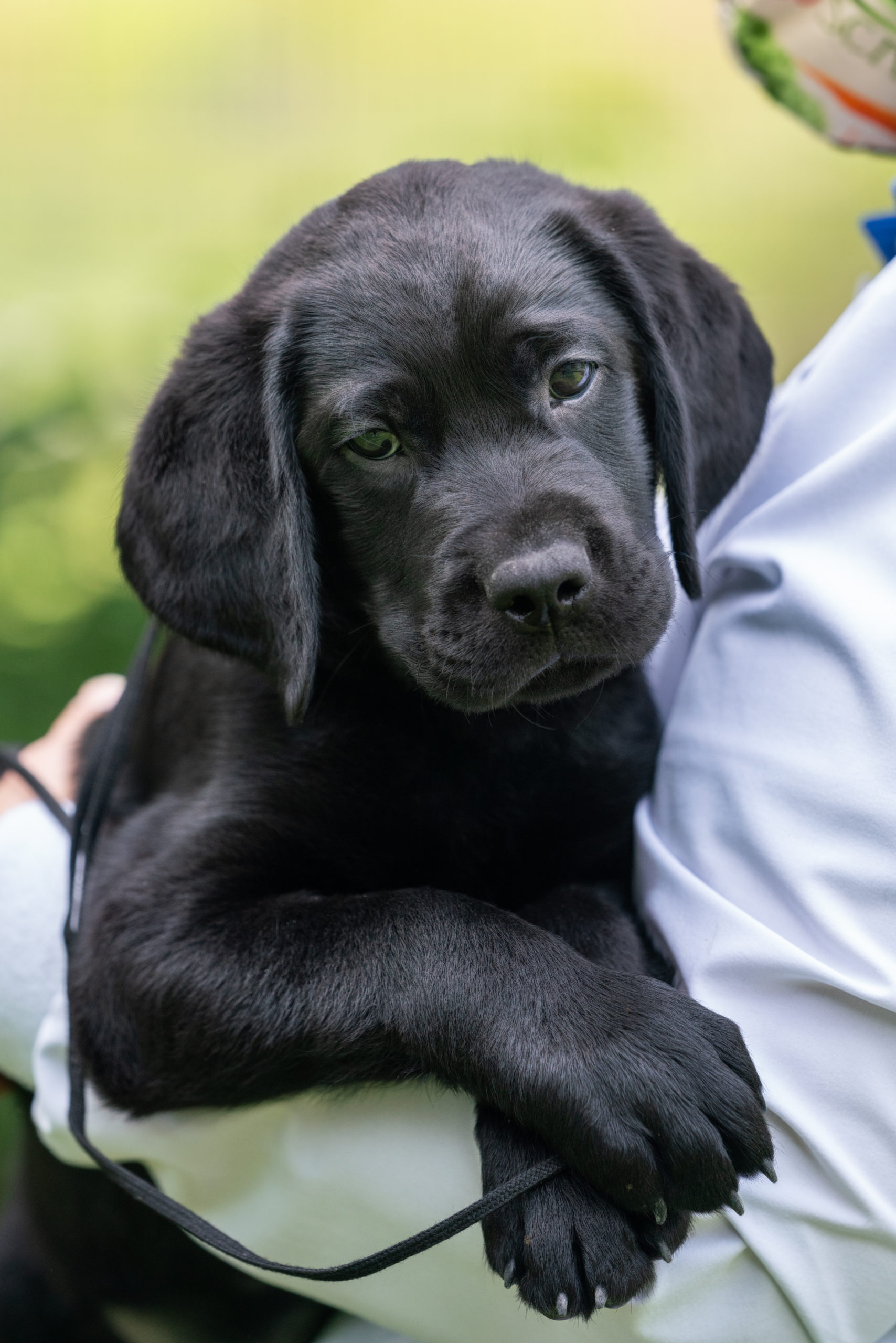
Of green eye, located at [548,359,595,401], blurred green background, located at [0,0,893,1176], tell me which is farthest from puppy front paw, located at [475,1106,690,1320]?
blurred green background, located at [0,0,893,1176]

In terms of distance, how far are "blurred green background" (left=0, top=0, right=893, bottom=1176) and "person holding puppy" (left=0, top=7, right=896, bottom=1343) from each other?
2508 mm

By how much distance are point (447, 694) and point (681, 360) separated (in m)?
0.57

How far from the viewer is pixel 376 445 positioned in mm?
1406

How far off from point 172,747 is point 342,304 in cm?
72

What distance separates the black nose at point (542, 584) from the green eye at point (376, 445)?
0.27m

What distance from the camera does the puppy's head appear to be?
50.7 inches

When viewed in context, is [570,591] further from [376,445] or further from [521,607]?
[376,445]

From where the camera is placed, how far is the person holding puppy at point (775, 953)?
A: 1.05m

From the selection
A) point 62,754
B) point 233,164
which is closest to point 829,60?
point 62,754

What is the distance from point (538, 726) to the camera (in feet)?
4.93

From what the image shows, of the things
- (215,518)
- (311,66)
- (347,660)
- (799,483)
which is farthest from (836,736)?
(311,66)

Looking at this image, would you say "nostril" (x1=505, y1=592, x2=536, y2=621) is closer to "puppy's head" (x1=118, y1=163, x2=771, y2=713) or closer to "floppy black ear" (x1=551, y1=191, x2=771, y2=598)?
"puppy's head" (x1=118, y1=163, x2=771, y2=713)

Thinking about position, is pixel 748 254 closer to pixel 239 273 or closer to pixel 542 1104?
pixel 239 273

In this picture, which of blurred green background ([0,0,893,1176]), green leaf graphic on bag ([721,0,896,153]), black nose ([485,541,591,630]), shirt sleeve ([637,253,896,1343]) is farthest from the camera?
blurred green background ([0,0,893,1176])
